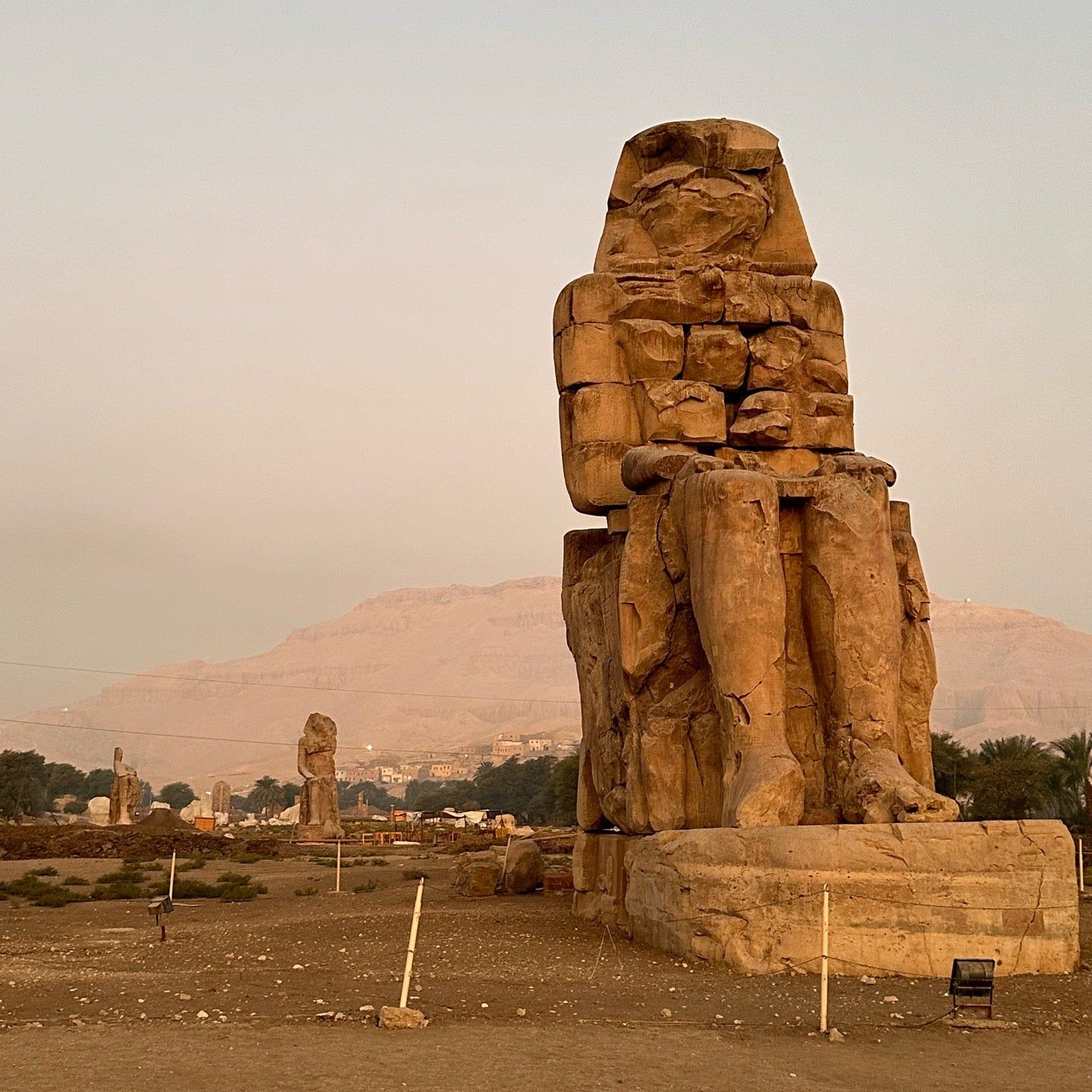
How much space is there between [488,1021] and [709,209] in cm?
645

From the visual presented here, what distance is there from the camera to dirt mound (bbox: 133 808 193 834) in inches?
1228

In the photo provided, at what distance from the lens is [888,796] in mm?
7254

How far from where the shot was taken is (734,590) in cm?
771

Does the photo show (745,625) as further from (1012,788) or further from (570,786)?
(570,786)

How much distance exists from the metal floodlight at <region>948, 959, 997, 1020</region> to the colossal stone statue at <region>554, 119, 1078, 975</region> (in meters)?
1.06

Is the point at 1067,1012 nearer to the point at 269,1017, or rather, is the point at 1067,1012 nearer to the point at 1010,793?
the point at 269,1017

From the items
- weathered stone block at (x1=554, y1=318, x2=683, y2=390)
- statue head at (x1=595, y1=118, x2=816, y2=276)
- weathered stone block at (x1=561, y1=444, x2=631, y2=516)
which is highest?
statue head at (x1=595, y1=118, x2=816, y2=276)

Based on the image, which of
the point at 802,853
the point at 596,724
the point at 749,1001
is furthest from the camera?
the point at 596,724

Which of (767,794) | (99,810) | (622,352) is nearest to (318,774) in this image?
(99,810)

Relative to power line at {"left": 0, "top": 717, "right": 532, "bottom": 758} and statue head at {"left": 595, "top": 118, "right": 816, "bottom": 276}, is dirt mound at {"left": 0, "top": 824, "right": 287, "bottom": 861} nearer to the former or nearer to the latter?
statue head at {"left": 595, "top": 118, "right": 816, "bottom": 276}

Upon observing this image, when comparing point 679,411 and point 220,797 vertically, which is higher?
point 679,411

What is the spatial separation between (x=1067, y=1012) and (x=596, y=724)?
173 inches

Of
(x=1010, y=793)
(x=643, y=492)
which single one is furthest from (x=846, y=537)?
(x=1010, y=793)

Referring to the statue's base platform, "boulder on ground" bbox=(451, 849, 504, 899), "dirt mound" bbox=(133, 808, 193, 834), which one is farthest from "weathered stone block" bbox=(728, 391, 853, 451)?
"dirt mound" bbox=(133, 808, 193, 834)
